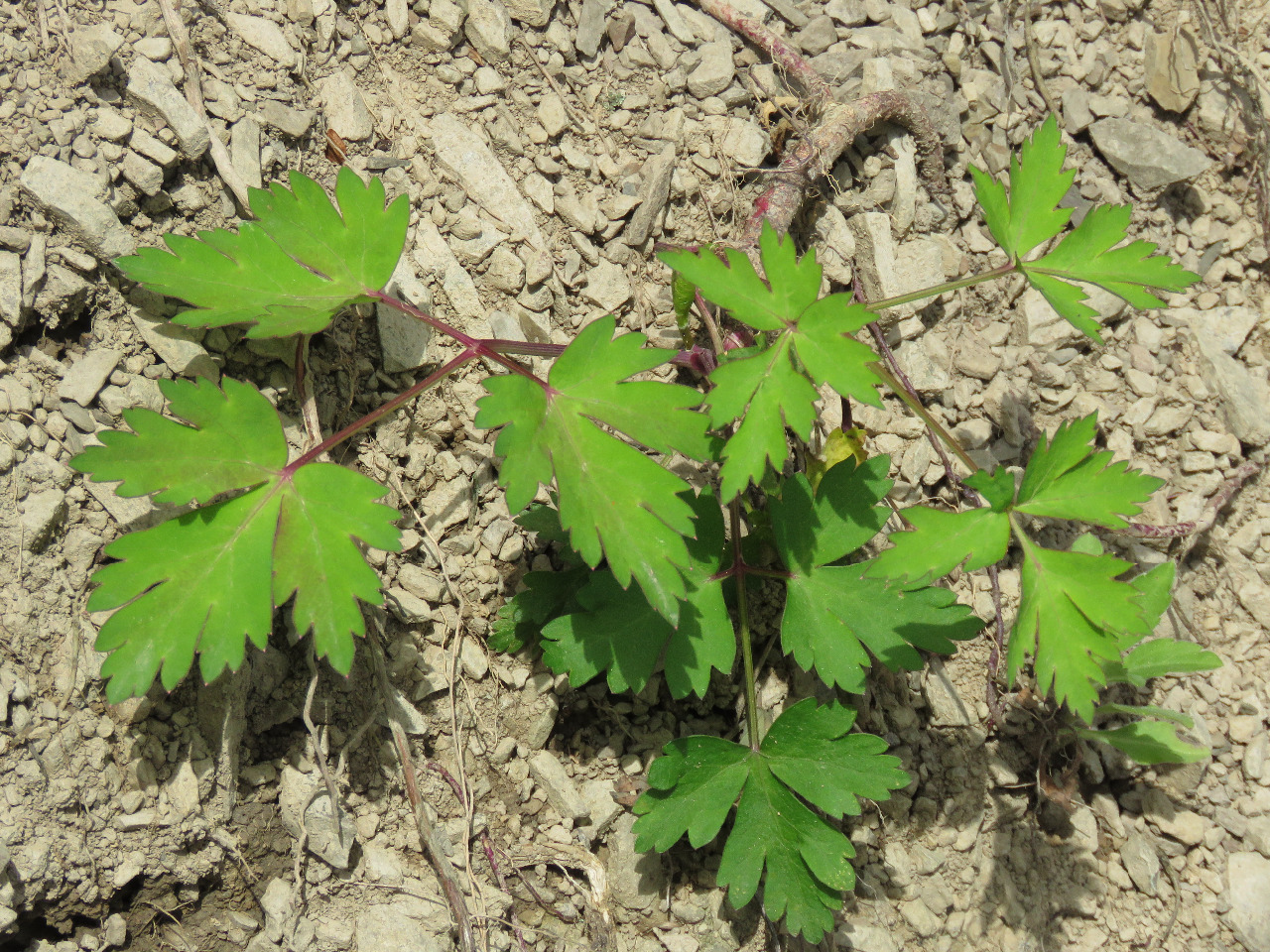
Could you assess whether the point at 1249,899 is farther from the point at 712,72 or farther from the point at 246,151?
the point at 246,151

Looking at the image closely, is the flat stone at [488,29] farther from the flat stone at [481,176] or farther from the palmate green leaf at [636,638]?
the palmate green leaf at [636,638]

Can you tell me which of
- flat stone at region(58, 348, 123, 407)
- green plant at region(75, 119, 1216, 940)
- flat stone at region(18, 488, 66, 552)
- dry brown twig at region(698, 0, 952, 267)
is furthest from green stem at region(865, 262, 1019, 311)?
flat stone at region(18, 488, 66, 552)

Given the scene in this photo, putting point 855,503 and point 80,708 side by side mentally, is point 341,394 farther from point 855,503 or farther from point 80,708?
point 855,503

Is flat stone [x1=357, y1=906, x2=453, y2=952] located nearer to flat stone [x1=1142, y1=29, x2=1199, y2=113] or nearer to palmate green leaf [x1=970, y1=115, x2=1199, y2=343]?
palmate green leaf [x1=970, y1=115, x2=1199, y2=343]

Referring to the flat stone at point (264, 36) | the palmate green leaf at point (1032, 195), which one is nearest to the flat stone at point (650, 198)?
the palmate green leaf at point (1032, 195)

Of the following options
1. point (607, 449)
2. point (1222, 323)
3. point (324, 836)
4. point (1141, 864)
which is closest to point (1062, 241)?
point (1222, 323)

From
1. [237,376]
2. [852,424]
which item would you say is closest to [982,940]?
[852,424]
